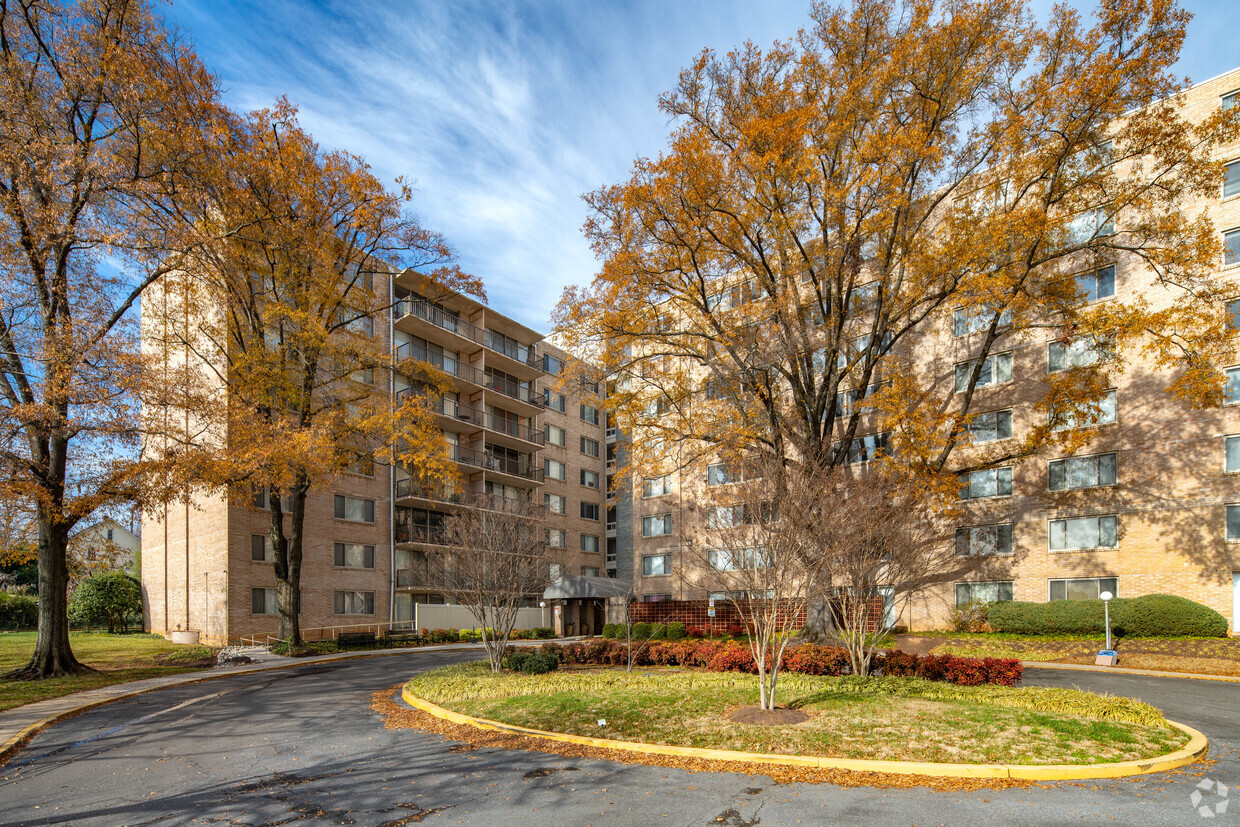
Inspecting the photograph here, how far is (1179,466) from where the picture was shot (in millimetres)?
26250

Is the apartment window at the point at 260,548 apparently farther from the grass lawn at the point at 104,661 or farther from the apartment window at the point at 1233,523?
the apartment window at the point at 1233,523

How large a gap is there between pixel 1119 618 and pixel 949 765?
20.9m

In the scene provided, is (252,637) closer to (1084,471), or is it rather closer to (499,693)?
(499,693)

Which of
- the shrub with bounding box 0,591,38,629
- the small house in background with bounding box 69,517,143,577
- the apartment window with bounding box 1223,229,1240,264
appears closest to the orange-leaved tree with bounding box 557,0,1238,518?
the apartment window with bounding box 1223,229,1240,264

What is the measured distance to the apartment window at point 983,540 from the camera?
1198 inches

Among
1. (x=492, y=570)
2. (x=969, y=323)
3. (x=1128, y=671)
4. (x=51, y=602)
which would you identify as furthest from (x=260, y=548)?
(x=1128, y=671)

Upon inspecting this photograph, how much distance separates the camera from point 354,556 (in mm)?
38094

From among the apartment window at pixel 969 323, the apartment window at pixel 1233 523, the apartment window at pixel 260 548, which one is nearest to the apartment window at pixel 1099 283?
the apartment window at pixel 969 323

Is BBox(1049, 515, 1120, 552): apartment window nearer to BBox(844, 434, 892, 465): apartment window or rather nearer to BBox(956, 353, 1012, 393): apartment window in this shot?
BBox(956, 353, 1012, 393): apartment window

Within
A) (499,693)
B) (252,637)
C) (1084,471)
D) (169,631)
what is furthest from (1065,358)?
(169,631)

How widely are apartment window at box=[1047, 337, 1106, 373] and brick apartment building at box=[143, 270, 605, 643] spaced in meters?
18.4

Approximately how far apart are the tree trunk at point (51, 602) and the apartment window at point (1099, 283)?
34.2m

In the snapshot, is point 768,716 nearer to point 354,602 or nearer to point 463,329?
point 354,602

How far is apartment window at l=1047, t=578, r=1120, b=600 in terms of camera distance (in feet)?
90.4
